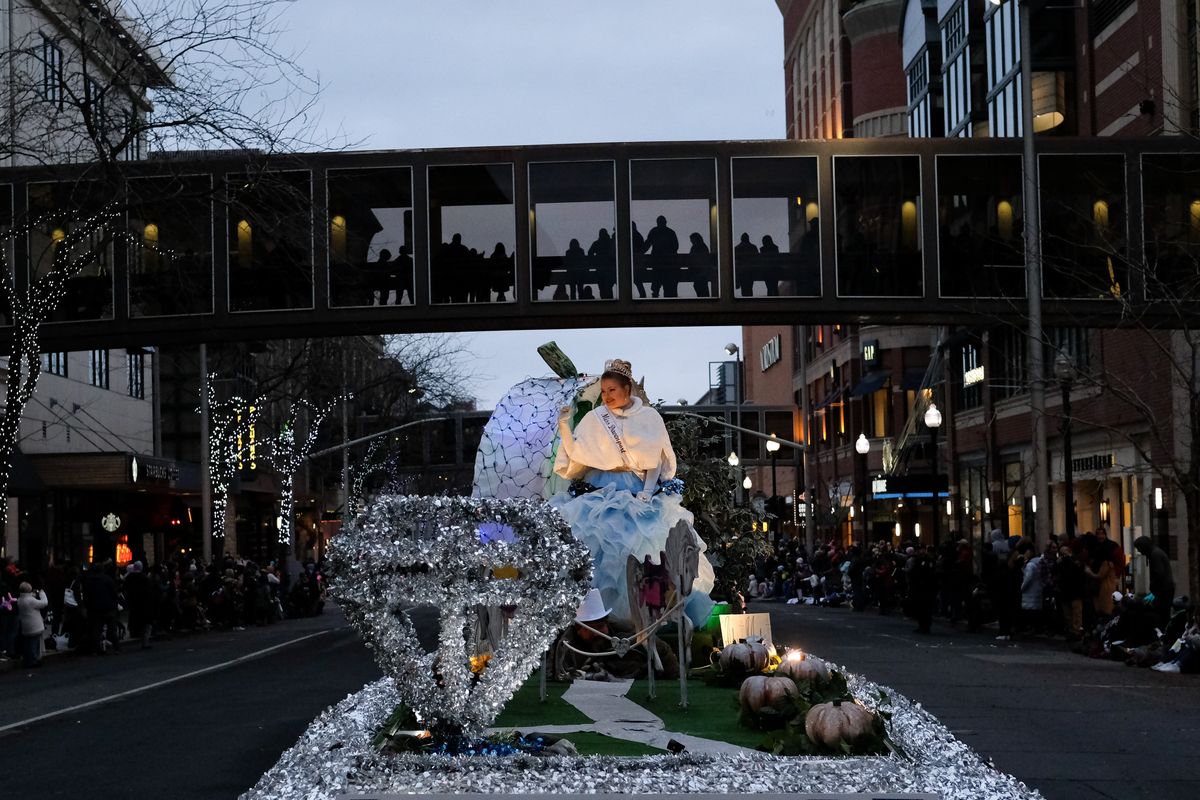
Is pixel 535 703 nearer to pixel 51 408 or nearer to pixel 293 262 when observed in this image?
pixel 293 262

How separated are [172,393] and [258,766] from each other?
54555mm

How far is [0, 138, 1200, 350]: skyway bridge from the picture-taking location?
29516mm

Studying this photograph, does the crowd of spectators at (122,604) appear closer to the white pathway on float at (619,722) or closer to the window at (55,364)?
the window at (55,364)

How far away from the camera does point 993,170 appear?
3053 centimetres

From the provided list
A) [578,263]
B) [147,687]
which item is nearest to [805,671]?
[147,687]

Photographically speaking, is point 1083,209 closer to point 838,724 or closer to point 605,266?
point 605,266

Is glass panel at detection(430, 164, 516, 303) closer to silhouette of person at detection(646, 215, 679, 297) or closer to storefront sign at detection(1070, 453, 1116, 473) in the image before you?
Answer: silhouette of person at detection(646, 215, 679, 297)

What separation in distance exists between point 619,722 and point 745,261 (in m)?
19.3

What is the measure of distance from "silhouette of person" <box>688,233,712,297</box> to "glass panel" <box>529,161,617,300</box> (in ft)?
4.43

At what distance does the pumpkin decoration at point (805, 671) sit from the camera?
11.4 m

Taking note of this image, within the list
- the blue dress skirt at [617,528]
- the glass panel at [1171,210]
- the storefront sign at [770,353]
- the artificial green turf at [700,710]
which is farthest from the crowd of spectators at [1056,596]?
the storefront sign at [770,353]

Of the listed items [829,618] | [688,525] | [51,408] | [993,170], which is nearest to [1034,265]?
[993,170]

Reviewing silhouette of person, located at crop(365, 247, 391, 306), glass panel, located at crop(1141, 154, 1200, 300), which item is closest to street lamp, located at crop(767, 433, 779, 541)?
glass panel, located at crop(1141, 154, 1200, 300)

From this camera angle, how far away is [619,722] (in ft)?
36.0
